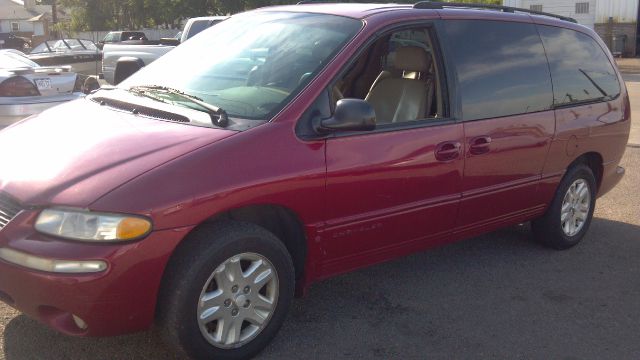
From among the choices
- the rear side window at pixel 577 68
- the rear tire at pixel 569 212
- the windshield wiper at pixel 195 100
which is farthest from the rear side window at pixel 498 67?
the windshield wiper at pixel 195 100

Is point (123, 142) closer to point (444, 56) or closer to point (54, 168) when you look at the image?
point (54, 168)

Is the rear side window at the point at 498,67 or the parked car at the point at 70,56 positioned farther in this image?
the parked car at the point at 70,56

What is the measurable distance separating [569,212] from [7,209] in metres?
4.22

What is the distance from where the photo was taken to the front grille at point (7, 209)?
305 cm

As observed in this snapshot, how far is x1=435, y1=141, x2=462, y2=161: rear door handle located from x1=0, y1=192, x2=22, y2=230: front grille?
2.37 meters

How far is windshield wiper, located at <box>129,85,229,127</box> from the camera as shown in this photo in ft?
11.5

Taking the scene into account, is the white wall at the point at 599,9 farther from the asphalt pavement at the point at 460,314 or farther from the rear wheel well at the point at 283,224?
the rear wheel well at the point at 283,224

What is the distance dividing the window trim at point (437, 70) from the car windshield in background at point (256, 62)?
0.36ft

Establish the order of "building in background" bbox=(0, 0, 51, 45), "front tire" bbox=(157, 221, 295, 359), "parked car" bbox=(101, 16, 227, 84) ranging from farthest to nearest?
"building in background" bbox=(0, 0, 51, 45)
"parked car" bbox=(101, 16, 227, 84)
"front tire" bbox=(157, 221, 295, 359)

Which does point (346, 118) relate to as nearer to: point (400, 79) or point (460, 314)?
point (400, 79)

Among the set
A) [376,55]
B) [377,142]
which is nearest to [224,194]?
[377,142]

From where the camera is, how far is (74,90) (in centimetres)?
816

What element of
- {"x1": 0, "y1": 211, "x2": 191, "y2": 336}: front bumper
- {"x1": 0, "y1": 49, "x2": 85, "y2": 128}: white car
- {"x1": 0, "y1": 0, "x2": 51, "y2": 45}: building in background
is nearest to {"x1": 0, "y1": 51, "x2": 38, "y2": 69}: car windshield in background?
{"x1": 0, "y1": 49, "x2": 85, "y2": 128}: white car

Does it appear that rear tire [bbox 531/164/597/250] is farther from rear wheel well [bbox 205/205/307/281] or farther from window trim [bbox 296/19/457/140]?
rear wheel well [bbox 205/205/307/281]
